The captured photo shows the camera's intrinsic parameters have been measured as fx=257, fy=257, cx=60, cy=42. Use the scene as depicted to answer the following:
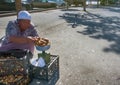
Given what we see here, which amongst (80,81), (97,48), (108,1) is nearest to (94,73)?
(80,81)

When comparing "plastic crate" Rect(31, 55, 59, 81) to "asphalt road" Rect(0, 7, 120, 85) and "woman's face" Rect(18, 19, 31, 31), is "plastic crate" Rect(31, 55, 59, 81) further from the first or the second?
"woman's face" Rect(18, 19, 31, 31)

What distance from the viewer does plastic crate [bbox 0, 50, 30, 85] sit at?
4.19 metres

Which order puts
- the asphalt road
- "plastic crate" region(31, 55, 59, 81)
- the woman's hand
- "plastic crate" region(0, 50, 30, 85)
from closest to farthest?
"plastic crate" region(0, 50, 30, 85), "plastic crate" region(31, 55, 59, 81), the woman's hand, the asphalt road

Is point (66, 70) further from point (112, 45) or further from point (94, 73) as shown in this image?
point (112, 45)

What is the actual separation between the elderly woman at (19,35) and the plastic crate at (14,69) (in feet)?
1.06

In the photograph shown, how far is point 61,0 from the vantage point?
42.6 metres

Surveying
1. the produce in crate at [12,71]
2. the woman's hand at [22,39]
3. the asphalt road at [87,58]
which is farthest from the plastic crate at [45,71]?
the woman's hand at [22,39]

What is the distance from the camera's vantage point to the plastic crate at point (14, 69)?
13.8 feet

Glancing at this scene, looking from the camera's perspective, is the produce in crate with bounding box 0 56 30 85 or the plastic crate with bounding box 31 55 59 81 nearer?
the produce in crate with bounding box 0 56 30 85

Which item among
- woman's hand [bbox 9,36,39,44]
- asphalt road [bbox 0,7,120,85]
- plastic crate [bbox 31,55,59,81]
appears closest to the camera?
plastic crate [bbox 31,55,59,81]

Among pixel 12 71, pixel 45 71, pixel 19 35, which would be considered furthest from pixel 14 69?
pixel 19 35

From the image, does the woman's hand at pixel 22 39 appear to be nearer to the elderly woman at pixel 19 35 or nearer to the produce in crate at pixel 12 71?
the elderly woman at pixel 19 35

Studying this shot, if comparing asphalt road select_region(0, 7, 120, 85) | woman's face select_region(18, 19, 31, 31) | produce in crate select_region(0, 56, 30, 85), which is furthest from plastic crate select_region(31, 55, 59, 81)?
woman's face select_region(18, 19, 31, 31)

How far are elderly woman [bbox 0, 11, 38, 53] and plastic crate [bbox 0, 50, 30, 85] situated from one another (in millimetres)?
322
